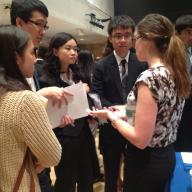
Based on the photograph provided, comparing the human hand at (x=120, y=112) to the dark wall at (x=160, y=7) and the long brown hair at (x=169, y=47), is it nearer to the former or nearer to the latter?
the long brown hair at (x=169, y=47)

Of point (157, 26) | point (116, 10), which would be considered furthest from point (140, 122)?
point (116, 10)

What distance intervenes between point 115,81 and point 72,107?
66cm

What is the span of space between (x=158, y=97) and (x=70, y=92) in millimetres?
575

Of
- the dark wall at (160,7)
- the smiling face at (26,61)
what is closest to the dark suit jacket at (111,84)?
the smiling face at (26,61)

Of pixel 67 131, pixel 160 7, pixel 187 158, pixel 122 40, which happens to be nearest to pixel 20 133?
pixel 187 158

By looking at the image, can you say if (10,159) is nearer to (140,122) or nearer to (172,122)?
(140,122)

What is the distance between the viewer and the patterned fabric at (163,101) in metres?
1.41

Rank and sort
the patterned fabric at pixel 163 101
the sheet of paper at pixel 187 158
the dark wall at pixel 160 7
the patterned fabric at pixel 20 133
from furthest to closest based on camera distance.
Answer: the dark wall at pixel 160 7, the sheet of paper at pixel 187 158, the patterned fabric at pixel 163 101, the patterned fabric at pixel 20 133

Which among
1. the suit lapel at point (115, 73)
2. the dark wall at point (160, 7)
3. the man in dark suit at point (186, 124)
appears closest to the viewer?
the suit lapel at point (115, 73)

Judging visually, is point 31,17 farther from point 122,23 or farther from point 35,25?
point 122,23

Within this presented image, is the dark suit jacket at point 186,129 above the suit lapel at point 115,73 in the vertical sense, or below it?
below

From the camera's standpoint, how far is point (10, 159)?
116 centimetres

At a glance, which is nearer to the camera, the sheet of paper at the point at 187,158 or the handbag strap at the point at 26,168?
the handbag strap at the point at 26,168

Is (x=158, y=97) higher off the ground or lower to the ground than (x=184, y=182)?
higher
